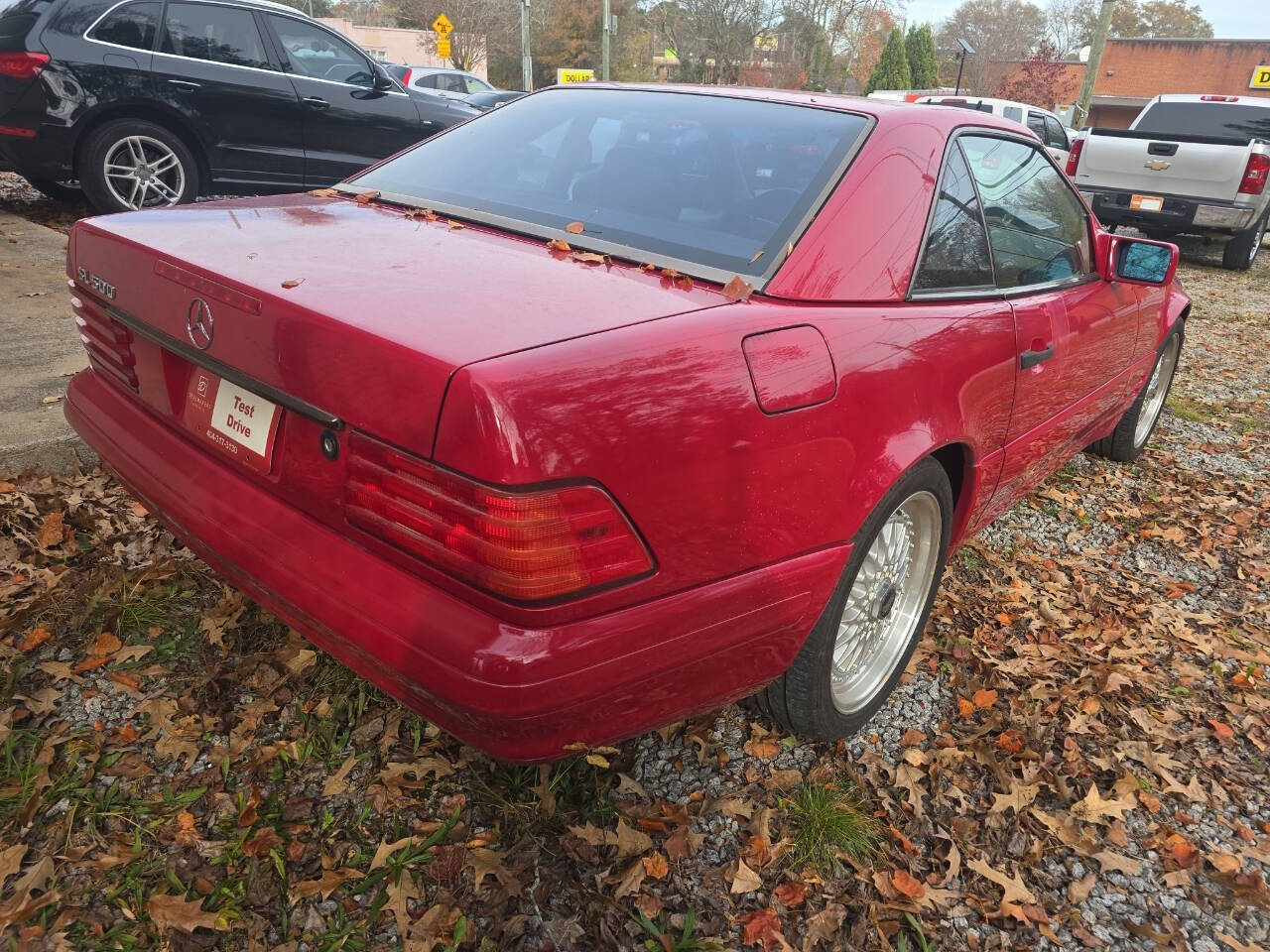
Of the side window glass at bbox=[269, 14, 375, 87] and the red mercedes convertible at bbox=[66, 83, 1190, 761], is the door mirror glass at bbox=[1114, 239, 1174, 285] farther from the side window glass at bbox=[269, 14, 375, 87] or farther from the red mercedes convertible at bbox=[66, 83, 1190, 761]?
the side window glass at bbox=[269, 14, 375, 87]

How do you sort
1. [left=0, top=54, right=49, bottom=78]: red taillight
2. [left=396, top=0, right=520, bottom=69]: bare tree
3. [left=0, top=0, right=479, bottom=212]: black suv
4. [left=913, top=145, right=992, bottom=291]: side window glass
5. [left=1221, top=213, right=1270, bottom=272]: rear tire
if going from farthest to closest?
[left=396, top=0, right=520, bottom=69]: bare tree, [left=1221, top=213, right=1270, bottom=272]: rear tire, [left=0, top=0, right=479, bottom=212]: black suv, [left=0, top=54, right=49, bottom=78]: red taillight, [left=913, top=145, right=992, bottom=291]: side window glass

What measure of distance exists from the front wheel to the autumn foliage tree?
48.6 metres

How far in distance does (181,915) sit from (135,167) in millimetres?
5977

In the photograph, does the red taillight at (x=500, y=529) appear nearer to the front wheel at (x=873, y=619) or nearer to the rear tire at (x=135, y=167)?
the front wheel at (x=873, y=619)

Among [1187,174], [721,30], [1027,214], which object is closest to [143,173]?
[1027,214]

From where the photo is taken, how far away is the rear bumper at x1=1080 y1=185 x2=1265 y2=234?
9.84 metres

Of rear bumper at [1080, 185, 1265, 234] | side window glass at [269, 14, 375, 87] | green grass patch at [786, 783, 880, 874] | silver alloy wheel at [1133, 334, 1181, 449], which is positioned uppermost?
side window glass at [269, 14, 375, 87]

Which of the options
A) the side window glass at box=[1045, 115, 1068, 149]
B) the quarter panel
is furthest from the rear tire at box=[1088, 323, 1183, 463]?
the side window glass at box=[1045, 115, 1068, 149]

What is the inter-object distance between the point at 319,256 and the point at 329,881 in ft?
4.29

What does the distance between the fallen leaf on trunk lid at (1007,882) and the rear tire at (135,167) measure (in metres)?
6.15

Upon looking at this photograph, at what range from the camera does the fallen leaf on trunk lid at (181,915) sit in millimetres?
1739

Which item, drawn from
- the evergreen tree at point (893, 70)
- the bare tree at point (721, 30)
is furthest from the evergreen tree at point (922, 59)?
the bare tree at point (721, 30)

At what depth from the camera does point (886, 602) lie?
2.46 m

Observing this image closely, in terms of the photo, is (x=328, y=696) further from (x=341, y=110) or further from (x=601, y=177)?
(x=341, y=110)
